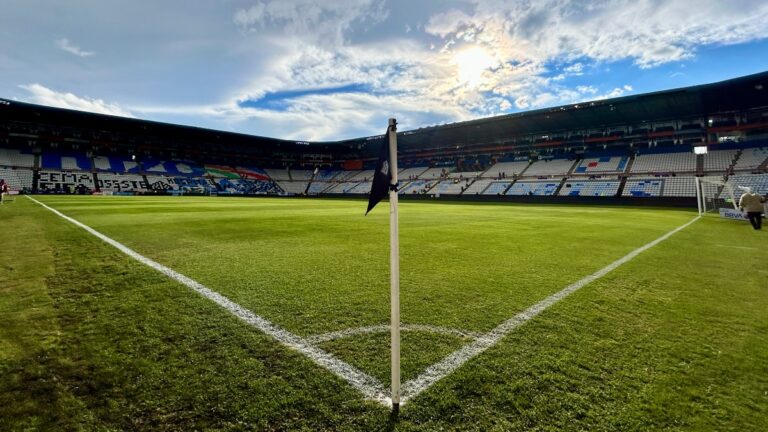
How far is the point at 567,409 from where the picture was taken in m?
2.20

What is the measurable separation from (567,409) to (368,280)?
3268 mm

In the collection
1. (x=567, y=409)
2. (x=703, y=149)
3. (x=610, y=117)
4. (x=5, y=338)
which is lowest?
(x=567, y=409)

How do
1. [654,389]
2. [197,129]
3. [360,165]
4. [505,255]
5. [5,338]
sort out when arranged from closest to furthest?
[654,389] < [5,338] < [505,255] < [197,129] < [360,165]

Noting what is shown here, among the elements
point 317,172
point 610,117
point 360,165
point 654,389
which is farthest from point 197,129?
point 654,389

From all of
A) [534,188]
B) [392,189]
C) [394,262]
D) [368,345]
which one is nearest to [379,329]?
[368,345]

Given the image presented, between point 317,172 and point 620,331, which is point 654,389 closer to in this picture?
point 620,331

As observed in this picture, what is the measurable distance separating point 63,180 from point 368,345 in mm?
63327

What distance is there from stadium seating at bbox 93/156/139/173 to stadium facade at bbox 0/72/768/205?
16 centimetres

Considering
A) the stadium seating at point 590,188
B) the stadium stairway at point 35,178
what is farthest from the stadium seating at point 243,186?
the stadium seating at point 590,188

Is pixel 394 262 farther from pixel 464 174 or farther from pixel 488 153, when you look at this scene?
pixel 488 153

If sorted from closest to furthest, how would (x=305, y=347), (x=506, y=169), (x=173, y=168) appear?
(x=305, y=347) → (x=506, y=169) → (x=173, y=168)

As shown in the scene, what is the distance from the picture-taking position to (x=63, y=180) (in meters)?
47.2

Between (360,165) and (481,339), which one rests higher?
(360,165)

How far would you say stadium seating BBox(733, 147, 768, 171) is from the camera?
36.3 metres
